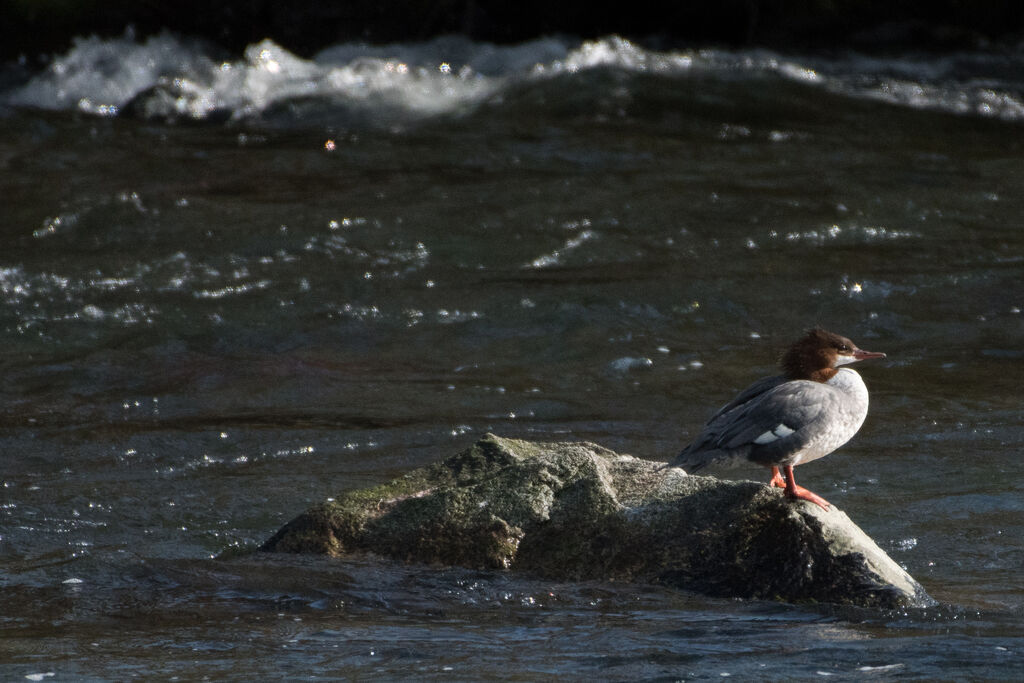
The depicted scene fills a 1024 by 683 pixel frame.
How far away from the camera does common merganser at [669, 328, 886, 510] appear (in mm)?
4719

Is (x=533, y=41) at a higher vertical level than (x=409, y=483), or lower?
higher

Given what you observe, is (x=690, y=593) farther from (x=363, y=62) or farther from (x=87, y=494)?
(x=363, y=62)

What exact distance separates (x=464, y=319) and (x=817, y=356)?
4.14 meters

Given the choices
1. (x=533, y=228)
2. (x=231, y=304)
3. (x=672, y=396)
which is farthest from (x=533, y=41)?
(x=672, y=396)

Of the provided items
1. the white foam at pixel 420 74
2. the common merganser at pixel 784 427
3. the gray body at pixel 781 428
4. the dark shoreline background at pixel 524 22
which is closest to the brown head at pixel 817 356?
the common merganser at pixel 784 427

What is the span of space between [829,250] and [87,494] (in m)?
6.24

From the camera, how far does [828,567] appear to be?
4.59 metres

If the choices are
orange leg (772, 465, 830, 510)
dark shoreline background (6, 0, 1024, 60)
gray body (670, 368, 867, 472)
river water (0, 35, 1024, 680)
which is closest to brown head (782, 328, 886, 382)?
gray body (670, 368, 867, 472)

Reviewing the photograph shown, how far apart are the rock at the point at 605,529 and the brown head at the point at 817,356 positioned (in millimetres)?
629

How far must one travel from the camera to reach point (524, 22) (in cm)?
1719

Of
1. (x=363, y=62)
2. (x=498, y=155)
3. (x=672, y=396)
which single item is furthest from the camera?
(x=363, y=62)

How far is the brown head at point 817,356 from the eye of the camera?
5.21 metres

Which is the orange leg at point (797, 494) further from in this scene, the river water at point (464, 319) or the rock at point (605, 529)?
the river water at point (464, 319)

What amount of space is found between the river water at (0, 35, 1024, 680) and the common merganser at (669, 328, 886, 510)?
0.54 m
